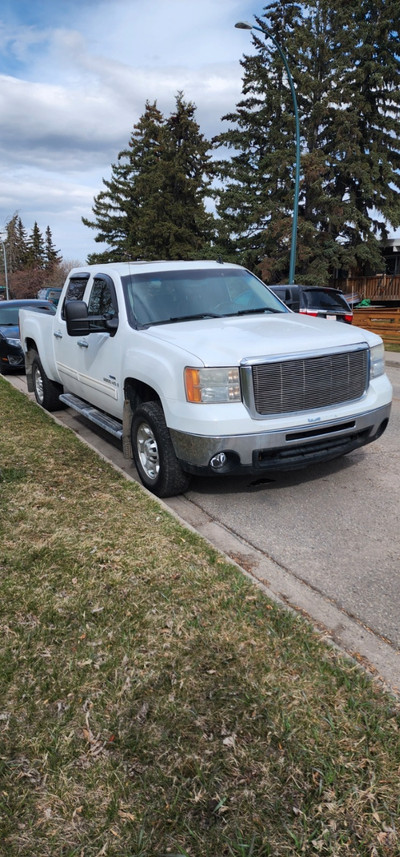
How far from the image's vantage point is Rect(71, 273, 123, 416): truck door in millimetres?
5562

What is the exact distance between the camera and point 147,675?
257 cm

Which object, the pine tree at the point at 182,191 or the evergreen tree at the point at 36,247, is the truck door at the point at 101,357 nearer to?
the pine tree at the point at 182,191

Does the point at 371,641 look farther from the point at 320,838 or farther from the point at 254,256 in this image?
the point at 254,256

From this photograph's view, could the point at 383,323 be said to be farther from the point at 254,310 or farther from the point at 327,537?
the point at 327,537

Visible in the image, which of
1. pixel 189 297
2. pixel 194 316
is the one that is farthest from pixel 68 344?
pixel 194 316

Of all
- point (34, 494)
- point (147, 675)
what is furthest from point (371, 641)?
point (34, 494)

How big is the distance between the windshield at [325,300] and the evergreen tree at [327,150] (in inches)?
776

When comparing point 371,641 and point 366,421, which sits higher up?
point 366,421

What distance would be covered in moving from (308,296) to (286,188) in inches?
936

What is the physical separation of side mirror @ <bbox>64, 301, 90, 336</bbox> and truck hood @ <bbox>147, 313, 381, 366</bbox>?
2.36 feet

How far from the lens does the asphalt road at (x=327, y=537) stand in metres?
3.08

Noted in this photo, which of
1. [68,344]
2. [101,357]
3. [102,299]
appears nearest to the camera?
[101,357]

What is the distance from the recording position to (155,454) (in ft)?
15.9

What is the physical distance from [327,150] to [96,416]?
33491mm
